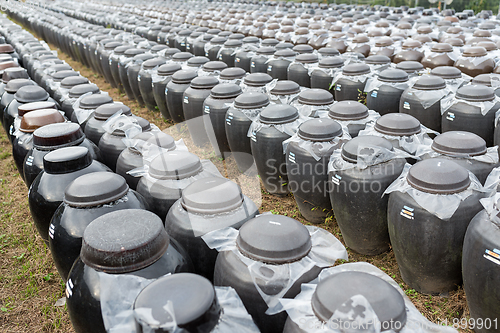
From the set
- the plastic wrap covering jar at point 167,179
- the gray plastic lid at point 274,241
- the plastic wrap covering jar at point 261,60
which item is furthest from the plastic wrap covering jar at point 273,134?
the plastic wrap covering jar at point 261,60

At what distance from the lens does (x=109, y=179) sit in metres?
2.28

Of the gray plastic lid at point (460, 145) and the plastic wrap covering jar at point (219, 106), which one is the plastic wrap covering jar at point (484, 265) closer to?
the gray plastic lid at point (460, 145)

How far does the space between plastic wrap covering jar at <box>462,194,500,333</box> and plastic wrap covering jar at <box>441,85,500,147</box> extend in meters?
1.98

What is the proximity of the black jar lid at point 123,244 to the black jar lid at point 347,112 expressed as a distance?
2315mm

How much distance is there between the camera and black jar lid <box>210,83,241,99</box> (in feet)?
14.9

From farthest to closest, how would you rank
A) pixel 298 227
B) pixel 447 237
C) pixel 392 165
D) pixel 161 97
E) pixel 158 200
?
1. pixel 161 97
2. pixel 392 165
3. pixel 158 200
4. pixel 447 237
5. pixel 298 227

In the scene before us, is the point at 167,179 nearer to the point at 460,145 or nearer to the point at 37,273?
the point at 37,273

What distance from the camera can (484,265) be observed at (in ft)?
6.48

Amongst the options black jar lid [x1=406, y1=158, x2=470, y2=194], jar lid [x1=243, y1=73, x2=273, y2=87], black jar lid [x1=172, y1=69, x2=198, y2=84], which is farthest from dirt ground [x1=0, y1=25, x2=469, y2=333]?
black jar lid [x1=172, y1=69, x2=198, y2=84]

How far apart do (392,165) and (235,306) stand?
69.7 inches

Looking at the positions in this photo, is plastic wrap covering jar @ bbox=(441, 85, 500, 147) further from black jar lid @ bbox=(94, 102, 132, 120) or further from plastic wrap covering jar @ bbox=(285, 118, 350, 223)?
black jar lid @ bbox=(94, 102, 132, 120)

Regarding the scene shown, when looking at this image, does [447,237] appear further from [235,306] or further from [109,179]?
[109,179]

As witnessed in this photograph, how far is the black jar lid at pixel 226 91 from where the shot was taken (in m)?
4.54

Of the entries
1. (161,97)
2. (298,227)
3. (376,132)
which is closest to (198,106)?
(161,97)
